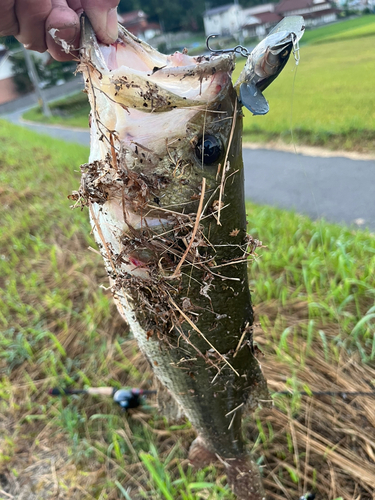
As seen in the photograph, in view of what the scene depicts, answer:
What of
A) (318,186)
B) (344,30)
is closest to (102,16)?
(318,186)

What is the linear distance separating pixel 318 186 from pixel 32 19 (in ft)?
17.5

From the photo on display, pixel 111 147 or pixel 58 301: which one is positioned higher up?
pixel 111 147

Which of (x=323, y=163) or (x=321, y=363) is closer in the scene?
(x=321, y=363)

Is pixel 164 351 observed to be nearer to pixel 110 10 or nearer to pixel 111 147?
pixel 111 147

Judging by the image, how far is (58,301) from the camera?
2.65 metres

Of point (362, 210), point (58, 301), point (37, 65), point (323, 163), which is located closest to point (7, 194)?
point (58, 301)

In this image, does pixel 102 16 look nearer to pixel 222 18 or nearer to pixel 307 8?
pixel 307 8

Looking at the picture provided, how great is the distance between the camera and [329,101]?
950 centimetres

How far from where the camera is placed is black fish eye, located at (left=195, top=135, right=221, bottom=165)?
788mm

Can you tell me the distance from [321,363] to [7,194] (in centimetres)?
493

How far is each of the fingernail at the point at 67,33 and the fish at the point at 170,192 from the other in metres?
0.04

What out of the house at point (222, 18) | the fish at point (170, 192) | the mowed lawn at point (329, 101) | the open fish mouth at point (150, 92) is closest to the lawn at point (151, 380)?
the fish at point (170, 192)

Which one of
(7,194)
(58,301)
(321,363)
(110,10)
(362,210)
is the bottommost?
(362,210)

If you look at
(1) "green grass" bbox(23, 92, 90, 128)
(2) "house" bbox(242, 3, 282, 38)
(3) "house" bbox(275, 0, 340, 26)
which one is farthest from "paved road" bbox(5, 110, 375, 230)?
(1) "green grass" bbox(23, 92, 90, 128)
